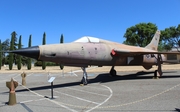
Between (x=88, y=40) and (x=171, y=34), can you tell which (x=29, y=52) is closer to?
(x=88, y=40)

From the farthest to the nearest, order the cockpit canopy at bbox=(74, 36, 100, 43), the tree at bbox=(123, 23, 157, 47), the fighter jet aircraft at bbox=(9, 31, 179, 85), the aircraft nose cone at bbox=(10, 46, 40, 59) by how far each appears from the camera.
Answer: the tree at bbox=(123, 23, 157, 47) < the cockpit canopy at bbox=(74, 36, 100, 43) < the fighter jet aircraft at bbox=(9, 31, 179, 85) < the aircraft nose cone at bbox=(10, 46, 40, 59)

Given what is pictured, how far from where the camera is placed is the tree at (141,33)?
164ft

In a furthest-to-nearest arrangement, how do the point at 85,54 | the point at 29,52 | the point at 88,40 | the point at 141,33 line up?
1. the point at 141,33
2. the point at 88,40
3. the point at 85,54
4. the point at 29,52

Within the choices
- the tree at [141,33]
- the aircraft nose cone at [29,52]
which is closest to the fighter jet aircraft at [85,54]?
the aircraft nose cone at [29,52]

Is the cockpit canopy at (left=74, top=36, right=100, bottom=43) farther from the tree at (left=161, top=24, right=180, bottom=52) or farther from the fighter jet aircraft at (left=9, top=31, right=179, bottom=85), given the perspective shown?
the tree at (left=161, top=24, right=180, bottom=52)

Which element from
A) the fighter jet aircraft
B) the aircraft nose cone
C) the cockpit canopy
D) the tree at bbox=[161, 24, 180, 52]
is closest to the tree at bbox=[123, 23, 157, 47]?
the tree at bbox=[161, 24, 180, 52]

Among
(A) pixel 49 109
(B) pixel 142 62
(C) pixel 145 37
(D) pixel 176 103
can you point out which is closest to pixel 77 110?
(A) pixel 49 109

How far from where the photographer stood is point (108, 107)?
603 centimetres

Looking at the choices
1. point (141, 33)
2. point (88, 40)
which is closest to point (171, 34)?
point (141, 33)

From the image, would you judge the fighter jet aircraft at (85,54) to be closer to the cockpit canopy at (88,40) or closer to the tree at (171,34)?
the cockpit canopy at (88,40)

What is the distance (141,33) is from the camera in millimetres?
50969

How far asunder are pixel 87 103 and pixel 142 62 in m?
9.64

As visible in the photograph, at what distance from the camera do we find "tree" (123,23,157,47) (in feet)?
164

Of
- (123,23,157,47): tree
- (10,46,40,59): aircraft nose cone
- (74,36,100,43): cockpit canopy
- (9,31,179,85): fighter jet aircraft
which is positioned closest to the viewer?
(10,46,40,59): aircraft nose cone
